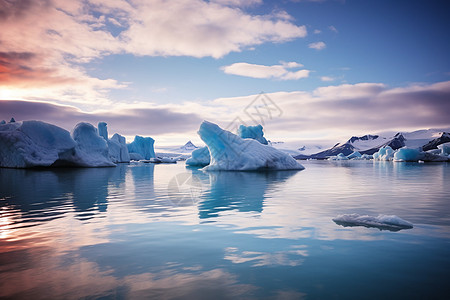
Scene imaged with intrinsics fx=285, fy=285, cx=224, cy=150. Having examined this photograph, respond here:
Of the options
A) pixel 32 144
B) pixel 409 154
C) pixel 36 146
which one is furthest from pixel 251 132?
pixel 409 154

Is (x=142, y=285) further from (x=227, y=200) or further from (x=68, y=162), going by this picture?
(x=68, y=162)

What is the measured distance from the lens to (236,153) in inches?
958

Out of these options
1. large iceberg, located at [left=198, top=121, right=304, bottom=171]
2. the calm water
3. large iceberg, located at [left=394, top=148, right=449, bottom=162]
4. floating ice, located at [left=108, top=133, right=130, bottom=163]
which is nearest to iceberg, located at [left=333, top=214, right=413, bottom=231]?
the calm water

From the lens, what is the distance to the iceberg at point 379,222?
16.9ft

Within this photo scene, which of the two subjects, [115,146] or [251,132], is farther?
[115,146]

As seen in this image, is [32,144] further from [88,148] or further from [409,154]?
[409,154]

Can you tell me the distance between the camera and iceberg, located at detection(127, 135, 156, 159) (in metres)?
75.2

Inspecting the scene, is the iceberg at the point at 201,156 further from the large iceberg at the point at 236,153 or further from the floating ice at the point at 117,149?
the floating ice at the point at 117,149

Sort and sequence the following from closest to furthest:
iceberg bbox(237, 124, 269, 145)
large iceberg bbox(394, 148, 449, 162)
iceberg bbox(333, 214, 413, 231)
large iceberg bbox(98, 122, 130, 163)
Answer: iceberg bbox(333, 214, 413, 231), iceberg bbox(237, 124, 269, 145), large iceberg bbox(98, 122, 130, 163), large iceberg bbox(394, 148, 449, 162)

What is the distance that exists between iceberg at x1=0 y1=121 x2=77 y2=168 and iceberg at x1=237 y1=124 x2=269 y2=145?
24231 mm

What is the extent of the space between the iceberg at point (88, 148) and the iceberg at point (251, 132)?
791 inches

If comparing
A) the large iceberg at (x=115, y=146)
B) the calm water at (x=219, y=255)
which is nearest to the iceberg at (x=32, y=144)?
the large iceberg at (x=115, y=146)

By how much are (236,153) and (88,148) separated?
20636 mm

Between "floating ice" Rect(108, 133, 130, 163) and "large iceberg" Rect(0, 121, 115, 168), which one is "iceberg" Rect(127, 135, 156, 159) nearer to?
"floating ice" Rect(108, 133, 130, 163)
